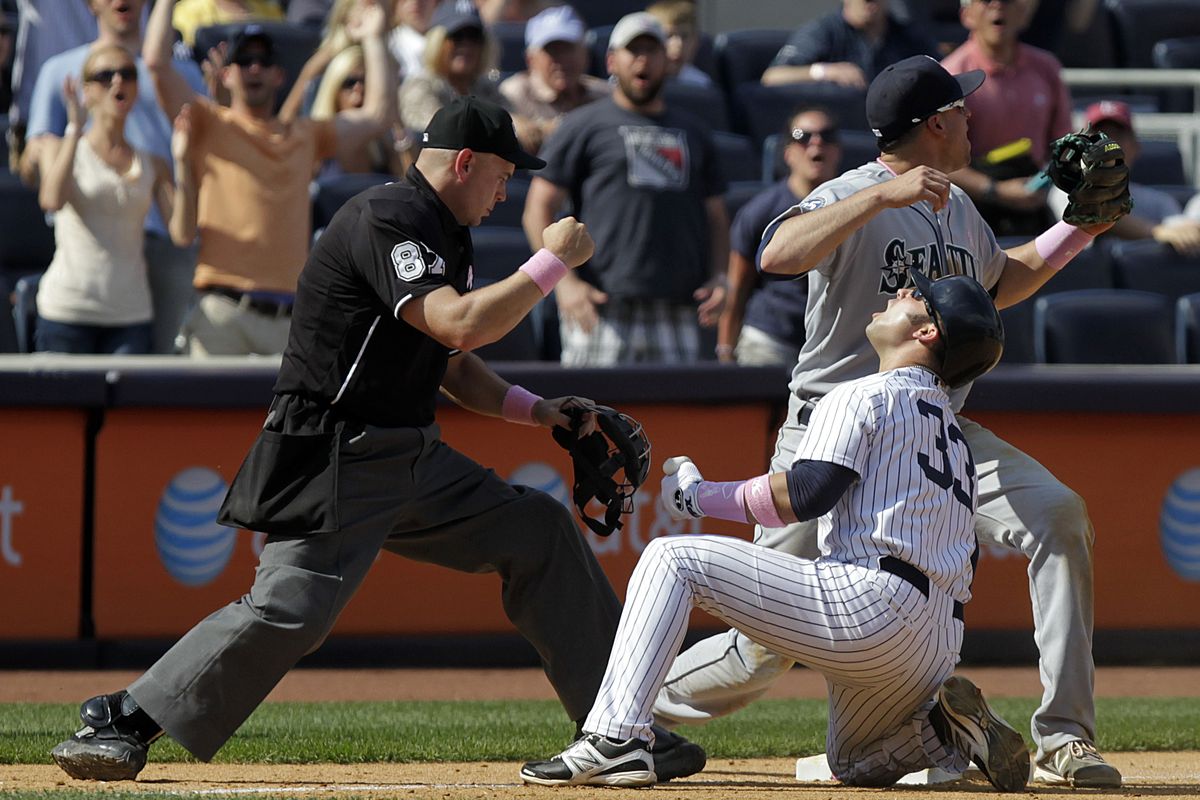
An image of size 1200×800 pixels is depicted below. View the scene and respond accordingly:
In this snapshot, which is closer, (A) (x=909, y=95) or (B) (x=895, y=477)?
(B) (x=895, y=477)

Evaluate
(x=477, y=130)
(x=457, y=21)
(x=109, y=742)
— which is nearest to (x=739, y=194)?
(x=457, y=21)

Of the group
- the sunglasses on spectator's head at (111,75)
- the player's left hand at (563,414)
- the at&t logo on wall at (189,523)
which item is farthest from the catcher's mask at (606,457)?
the sunglasses on spectator's head at (111,75)

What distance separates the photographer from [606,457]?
482 centimetres

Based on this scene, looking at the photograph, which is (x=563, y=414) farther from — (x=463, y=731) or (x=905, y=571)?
(x=463, y=731)

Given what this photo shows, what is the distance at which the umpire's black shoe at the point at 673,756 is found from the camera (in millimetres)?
4633

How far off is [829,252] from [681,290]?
3.54 metres

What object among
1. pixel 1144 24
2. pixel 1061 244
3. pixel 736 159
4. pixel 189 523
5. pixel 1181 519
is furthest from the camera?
pixel 1144 24

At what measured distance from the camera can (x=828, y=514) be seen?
4410 mm

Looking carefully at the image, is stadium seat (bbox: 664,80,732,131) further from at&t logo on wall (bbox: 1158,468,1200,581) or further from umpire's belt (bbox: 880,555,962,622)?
umpire's belt (bbox: 880,555,962,622)

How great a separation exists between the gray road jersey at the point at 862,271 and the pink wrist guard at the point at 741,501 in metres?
0.81

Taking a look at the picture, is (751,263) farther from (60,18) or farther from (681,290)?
(60,18)

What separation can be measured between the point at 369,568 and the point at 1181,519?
15.2 ft

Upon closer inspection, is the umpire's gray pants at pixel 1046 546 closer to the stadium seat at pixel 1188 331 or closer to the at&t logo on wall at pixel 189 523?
the at&t logo on wall at pixel 189 523

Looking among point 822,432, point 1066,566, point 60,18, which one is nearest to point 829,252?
point 822,432
